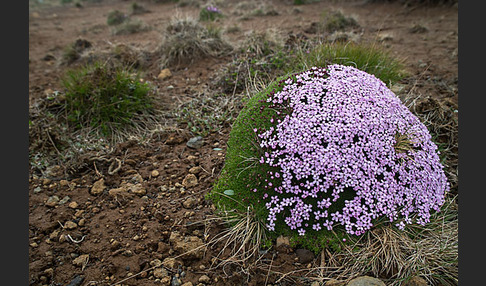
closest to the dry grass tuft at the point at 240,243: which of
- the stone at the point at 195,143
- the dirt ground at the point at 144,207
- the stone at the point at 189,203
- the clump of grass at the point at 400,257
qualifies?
the dirt ground at the point at 144,207

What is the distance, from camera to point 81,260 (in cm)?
247

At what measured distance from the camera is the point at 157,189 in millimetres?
3109

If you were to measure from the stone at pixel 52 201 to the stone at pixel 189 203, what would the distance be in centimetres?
128

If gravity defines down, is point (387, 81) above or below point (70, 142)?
above

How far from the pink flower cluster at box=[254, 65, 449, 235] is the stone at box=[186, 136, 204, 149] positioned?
114 cm

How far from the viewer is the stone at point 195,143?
3625 mm

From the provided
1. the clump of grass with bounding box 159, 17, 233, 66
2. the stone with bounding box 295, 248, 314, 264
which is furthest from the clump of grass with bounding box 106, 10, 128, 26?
the stone with bounding box 295, 248, 314, 264

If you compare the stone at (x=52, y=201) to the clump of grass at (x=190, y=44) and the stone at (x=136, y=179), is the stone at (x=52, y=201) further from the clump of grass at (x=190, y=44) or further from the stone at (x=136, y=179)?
the clump of grass at (x=190, y=44)

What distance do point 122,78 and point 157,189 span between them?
1941 mm

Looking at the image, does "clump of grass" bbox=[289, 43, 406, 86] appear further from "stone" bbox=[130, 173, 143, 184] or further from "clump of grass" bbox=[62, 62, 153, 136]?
"stone" bbox=[130, 173, 143, 184]

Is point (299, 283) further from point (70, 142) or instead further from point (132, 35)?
point (132, 35)

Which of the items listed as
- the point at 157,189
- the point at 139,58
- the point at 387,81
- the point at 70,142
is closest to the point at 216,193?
the point at 157,189

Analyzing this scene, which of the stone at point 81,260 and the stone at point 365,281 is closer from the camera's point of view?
the stone at point 365,281

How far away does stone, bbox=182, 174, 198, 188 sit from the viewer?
121 inches
